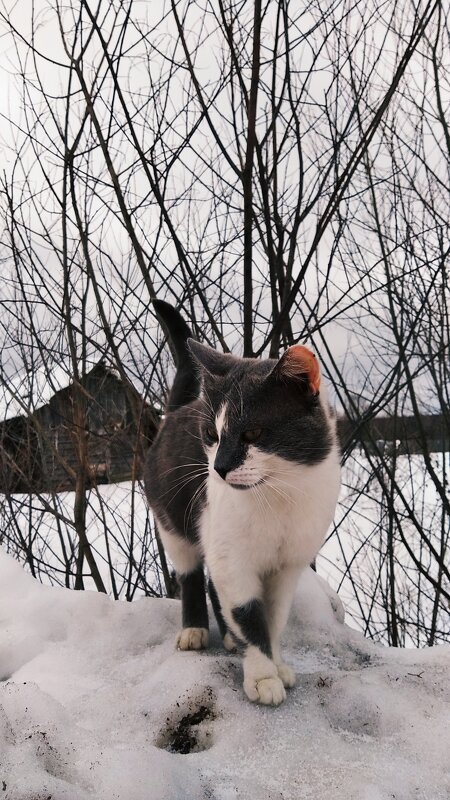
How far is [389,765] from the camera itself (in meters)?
1.40

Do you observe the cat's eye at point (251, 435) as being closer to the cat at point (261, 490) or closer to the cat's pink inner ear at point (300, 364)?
the cat at point (261, 490)

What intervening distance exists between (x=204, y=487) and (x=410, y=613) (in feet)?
16.1

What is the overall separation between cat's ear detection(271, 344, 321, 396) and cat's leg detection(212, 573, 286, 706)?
656 mm

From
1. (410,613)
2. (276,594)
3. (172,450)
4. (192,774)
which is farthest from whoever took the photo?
(410,613)

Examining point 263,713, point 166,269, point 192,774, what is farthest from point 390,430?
point 192,774

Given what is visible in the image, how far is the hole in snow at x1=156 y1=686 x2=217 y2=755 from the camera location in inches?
61.1

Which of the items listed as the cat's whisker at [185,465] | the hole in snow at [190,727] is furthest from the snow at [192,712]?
the cat's whisker at [185,465]

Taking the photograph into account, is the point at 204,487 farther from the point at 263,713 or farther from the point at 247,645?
the point at 263,713

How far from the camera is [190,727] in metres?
1.60

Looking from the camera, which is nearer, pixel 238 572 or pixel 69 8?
pixel 238 572

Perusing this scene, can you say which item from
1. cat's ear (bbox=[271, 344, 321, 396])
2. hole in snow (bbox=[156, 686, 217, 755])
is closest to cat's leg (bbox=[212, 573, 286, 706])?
hole in snow (bbox=[156, 686, 217, 755])

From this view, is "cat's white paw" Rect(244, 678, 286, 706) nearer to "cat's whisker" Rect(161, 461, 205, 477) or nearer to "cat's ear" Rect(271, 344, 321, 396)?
"cat's whisker" Rect(161, 461, 205, 477)

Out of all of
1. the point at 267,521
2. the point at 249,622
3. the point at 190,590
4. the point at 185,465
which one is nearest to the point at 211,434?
the point at 185,465

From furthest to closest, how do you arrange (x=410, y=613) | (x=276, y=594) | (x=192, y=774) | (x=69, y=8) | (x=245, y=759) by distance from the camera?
1. (x=410, y=613)
2. (x=69, y=8)
3. (x=276, y=594)
4. (x=245, y=759)
5. (x=192, y=774)
